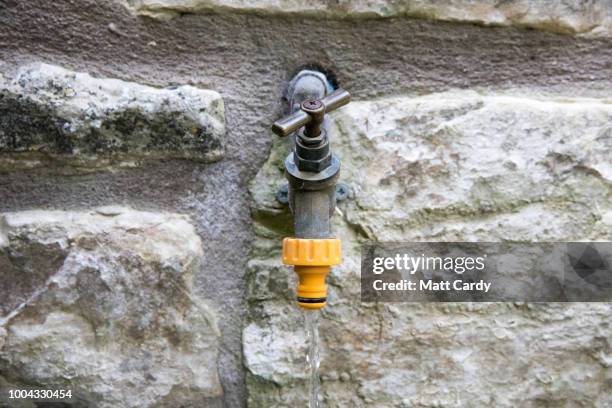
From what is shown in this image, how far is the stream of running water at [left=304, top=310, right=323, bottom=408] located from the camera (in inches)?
28.3

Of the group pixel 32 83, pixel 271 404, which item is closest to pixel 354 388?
pixel 271 404

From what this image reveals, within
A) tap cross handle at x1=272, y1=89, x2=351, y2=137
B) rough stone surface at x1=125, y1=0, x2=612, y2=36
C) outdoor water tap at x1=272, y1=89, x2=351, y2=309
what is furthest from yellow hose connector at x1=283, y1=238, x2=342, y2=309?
rough stone surface at x1=125, y1=0, x2=612, y2=36

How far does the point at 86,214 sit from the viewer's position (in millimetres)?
726

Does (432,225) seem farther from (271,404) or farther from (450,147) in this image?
(271,404)

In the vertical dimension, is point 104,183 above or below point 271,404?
above

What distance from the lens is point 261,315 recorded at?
0.74 metres

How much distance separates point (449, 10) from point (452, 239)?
0.24m

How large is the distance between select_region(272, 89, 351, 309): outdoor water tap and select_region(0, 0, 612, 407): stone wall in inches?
2.4

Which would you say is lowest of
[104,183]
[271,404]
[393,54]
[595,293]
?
[271,404]

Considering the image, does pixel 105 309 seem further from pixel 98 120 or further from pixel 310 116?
pixel 310 116

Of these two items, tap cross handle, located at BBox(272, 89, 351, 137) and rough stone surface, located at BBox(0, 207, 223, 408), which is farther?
rough stone surface, located at BBox(0, 207, 223, 408)

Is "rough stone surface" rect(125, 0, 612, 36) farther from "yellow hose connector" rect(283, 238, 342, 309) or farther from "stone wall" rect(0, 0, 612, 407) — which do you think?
"yellow hose connector" rect(283, 238, 342, 309)

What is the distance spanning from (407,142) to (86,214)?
0.34 m

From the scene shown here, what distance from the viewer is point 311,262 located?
2.12ft
